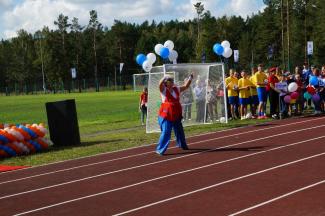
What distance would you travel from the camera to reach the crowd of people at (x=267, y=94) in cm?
2041

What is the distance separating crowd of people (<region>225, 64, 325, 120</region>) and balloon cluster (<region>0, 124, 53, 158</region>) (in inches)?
298

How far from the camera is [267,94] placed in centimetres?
2131

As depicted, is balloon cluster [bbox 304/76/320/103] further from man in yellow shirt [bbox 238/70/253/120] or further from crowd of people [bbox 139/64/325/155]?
man in yellow shirt [bbox 238/70/253/120]

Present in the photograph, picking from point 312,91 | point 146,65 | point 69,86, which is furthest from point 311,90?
point 69,86

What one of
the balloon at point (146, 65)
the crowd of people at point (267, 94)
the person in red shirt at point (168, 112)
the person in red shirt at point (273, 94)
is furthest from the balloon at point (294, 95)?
the person in red shirt at point (168, 112)

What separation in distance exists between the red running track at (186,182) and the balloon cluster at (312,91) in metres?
6.85

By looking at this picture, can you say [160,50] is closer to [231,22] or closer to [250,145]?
[250,145]

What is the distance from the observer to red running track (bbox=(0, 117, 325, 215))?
25.8 ft

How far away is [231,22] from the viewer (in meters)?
101

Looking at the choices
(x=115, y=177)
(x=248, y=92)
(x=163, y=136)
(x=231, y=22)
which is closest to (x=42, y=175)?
(x=115, y=177)

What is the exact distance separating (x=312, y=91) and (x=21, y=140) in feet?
36.8

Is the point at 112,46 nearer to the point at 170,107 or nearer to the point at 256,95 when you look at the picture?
the point at 256,95

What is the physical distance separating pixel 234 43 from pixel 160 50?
264 ft

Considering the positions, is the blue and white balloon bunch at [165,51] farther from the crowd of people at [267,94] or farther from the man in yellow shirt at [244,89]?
the man in yellow shirt at [244,89]
